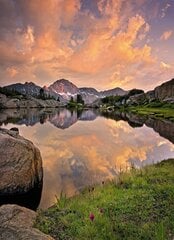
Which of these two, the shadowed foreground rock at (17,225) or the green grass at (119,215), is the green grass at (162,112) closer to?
the green grass at (119,215)

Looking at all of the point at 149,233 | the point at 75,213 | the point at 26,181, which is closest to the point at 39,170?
the point at 26,181

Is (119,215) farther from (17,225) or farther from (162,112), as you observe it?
(162,112)

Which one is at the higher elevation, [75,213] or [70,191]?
[75,213]

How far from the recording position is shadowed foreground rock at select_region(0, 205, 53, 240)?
7.99m

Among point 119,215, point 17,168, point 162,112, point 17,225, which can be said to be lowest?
point 162,112

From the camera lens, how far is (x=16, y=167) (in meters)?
15.3

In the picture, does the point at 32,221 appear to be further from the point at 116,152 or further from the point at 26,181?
the point at 116,152

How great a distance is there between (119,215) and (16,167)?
691 centimetres

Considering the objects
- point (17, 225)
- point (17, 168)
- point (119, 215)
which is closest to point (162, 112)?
point (17, 168)

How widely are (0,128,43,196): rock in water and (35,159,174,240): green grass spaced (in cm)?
367

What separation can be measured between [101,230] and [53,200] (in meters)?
7.38

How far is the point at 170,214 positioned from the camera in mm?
10219

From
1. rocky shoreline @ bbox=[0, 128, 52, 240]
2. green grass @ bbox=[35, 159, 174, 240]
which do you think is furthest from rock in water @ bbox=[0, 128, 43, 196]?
green grass @ bbox=[35, 159, 174, 240]

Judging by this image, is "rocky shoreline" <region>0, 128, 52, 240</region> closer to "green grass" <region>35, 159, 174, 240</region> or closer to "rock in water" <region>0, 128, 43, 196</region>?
"rock in water" <region>0, 128, 43, 196</region>
